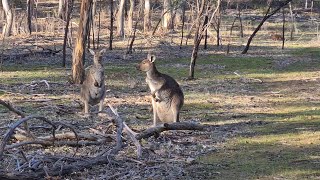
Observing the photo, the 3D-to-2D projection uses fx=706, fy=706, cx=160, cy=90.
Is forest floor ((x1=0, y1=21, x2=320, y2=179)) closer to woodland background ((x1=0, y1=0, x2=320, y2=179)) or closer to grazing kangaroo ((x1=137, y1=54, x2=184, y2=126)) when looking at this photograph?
woodland background ((x1=0, y1=0, x2=320, y2=179))

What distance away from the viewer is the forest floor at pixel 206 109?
29.9 ft

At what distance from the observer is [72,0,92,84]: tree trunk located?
18.8m

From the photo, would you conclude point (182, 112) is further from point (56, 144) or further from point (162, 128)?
point (56, 144)

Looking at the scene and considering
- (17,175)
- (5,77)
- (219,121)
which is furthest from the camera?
(5,77)

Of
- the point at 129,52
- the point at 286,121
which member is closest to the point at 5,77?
the point at 129,52

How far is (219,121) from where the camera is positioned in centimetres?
1327

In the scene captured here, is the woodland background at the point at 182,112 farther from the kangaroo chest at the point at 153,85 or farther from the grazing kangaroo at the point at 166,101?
the kangaroo chest at the point at 153,85

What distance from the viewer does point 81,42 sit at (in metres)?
18.9

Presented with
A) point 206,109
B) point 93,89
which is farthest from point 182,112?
point 93,89

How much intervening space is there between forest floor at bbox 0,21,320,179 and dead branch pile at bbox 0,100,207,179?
11cm

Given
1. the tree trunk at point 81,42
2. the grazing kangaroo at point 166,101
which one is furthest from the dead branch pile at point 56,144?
the tree trunk at point 81,42

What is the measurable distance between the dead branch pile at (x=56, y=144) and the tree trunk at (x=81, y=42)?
819cm

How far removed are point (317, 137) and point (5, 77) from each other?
1173 cm

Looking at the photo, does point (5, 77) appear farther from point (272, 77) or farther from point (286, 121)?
point (286, 121)
